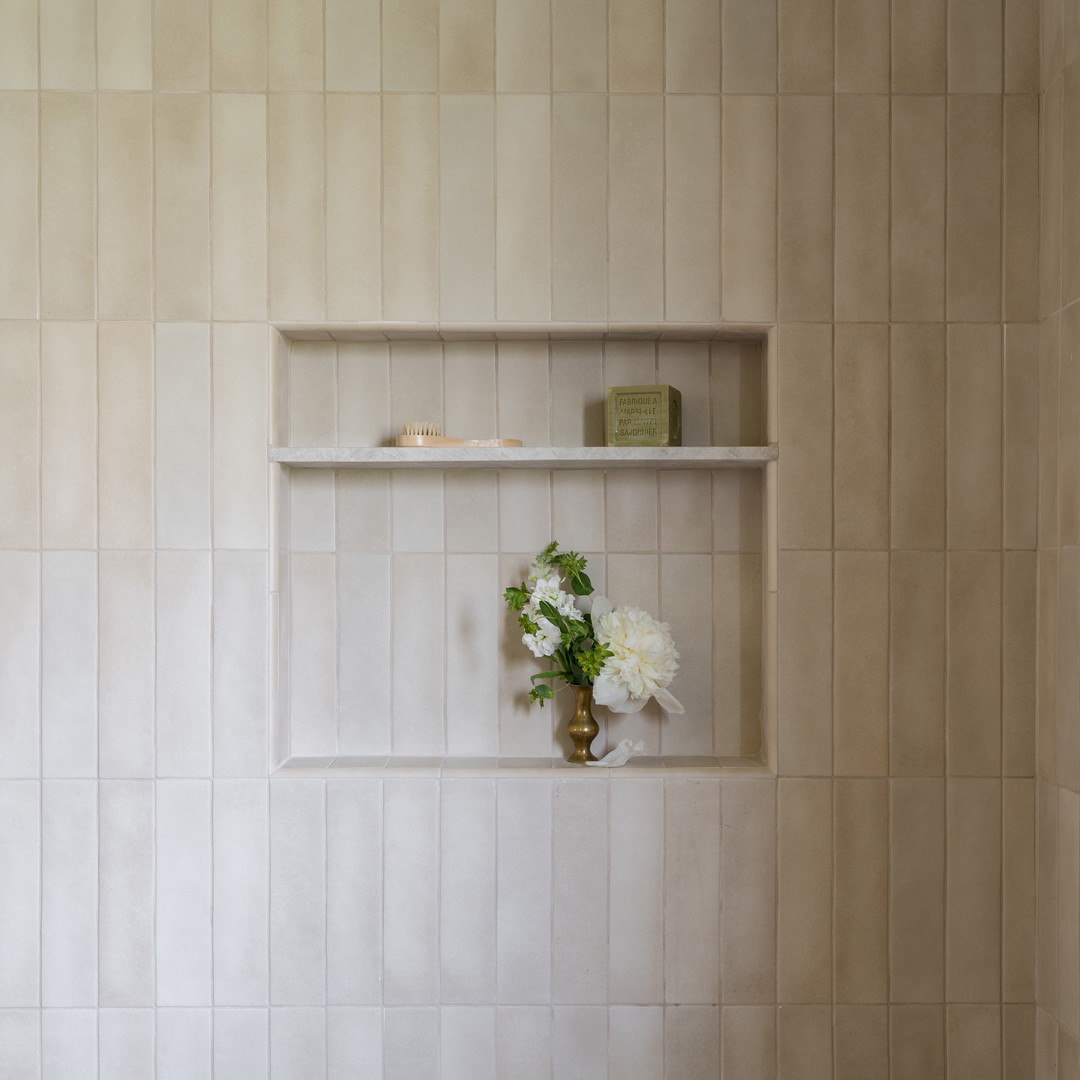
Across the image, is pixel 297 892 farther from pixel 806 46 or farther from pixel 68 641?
pixel 806 46

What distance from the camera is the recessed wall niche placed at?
174 cm

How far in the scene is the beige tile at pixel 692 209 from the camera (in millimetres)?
1604

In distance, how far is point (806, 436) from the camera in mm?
1602

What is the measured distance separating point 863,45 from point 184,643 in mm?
1508

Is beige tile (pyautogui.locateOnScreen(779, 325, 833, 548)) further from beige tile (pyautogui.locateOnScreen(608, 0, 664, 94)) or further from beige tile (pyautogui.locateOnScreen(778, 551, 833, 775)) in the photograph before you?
beige tile (pyautogui.locateOnScreen(608, 0, 664, 94))

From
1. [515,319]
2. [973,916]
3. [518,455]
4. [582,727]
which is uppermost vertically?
[515,319]

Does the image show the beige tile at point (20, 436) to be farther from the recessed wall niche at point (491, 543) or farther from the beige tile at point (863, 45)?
the beige tile at point (863, 45)

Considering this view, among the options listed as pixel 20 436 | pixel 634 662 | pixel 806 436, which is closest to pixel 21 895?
pixel 20 436

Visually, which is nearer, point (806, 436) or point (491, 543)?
point (806, 436)

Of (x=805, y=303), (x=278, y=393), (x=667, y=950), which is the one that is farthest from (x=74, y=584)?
(x=805, y=303)

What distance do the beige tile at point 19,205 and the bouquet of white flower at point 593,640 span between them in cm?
96

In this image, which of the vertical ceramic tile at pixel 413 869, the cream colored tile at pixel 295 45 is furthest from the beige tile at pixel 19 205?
the vertical ceramic tile at pixel 413 869

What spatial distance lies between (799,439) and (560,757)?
0.70 meters

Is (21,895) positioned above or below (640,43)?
below
